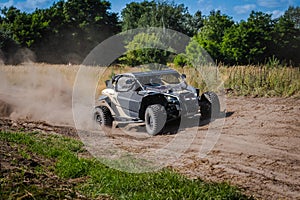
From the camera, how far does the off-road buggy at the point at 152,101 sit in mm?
11141

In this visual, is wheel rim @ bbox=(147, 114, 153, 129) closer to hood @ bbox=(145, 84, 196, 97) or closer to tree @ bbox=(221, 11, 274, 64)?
hood @ bbox=(145, 84, 196, 97)

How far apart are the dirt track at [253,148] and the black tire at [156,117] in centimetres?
26

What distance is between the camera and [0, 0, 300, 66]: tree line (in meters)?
47.7

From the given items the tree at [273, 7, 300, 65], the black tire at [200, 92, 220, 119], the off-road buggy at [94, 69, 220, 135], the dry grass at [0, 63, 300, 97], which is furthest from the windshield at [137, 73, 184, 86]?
the tree at [273, 7, 300, 65]

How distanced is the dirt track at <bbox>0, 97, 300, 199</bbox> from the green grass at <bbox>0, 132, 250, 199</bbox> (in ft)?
2.22

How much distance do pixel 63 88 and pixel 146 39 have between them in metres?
14.7

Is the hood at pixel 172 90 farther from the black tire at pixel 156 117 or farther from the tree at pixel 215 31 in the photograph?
the tree at pixel 215 31

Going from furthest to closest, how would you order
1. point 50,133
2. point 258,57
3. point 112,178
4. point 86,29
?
point 86,29 → point 258,57 → point 50,133 → point 112,178

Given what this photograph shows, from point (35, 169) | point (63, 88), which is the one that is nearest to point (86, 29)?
point (63, 88)

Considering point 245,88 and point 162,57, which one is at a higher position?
point 162,57

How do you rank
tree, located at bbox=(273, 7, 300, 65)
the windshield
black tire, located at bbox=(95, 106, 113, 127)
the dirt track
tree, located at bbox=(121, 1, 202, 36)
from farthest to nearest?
tree, located at bbox=(121, 1, 202, 36) < tree, located at bbox=(273, 7, 300, 65) < black tire, located at bbox=(95, 106, 113, 127) < the windshield < the dirt track

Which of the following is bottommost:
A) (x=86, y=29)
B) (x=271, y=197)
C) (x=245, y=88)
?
(x=271, y=197)

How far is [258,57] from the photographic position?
155ft

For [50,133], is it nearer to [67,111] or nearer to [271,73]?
[67,111]
